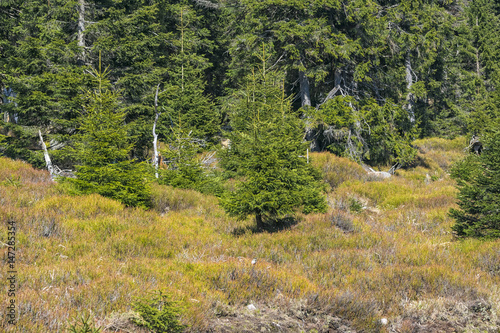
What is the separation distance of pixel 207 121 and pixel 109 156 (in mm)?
12315

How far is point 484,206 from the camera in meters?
7.41

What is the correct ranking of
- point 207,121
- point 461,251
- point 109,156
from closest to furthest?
point 461,251
point 109,156
point 207,121

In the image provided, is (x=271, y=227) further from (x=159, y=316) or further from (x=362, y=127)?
(x=362, y=127)

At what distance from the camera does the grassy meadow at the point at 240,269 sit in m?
4.40

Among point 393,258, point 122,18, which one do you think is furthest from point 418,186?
point 122,18

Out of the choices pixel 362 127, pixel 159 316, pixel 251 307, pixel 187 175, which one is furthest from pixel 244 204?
pixel 362 127

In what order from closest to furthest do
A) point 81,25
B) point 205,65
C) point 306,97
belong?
point 81,25, point 306,97, point 205,65

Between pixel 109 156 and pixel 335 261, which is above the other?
pixel 109 156

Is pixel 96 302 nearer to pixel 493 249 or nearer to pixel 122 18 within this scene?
pixel 493 249

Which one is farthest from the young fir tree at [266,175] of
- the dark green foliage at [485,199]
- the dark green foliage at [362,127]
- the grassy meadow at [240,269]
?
the dark green foliage at [362,127]

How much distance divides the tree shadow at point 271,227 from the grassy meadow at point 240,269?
0.07 metres

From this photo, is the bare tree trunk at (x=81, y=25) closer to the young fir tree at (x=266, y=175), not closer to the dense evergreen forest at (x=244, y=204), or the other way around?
the dense evergreen forest at (x=244, y=204)

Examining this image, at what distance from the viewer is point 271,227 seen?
8.92 meters

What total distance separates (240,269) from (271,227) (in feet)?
10.9
